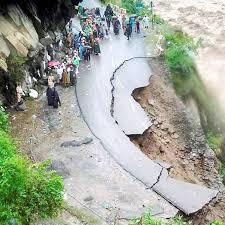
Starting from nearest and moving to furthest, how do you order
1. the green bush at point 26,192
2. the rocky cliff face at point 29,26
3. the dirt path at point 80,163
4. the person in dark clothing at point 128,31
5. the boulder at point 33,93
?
the green bush at point 26,192 < the dirt path at point 80,163 < the rocky cliff face at point 29,26 < the boulder at point 33,93 < the person in dark clothing at point 128,31

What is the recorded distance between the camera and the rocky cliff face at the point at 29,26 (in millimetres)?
24422

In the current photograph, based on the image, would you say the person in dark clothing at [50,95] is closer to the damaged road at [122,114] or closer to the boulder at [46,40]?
the damaged road at [122,114]

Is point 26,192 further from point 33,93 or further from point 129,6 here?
point 129,6

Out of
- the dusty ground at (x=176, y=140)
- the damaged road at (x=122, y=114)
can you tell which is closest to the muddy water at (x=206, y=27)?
the dusty ground at (x=176, y=140)

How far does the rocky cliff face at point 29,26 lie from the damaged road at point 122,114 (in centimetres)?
286

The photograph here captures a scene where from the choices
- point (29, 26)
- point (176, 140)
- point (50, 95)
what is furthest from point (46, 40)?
point (176, 140)

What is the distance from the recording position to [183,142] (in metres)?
26.7

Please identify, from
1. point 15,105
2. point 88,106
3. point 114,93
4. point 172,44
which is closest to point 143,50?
point 172,44

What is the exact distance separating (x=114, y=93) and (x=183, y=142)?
14.2ft

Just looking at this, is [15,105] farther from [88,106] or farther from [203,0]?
[203,0]

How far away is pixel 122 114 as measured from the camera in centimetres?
2567

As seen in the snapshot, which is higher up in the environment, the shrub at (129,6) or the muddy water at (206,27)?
the shrub at (129,6)

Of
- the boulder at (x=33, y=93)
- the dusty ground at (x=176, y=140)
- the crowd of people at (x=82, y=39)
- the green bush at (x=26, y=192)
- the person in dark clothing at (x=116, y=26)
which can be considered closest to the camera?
the green bush at (x=26, y=192)

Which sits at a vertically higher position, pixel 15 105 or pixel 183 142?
pixel 15 105
